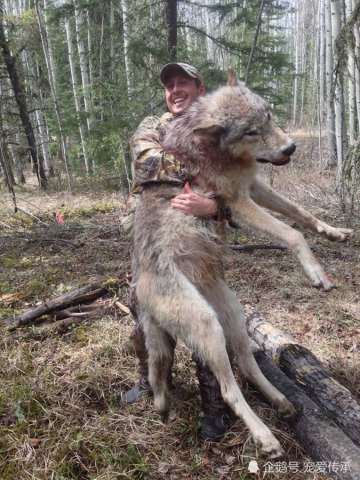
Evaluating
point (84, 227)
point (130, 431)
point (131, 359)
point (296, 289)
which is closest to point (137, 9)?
point (84, 227)

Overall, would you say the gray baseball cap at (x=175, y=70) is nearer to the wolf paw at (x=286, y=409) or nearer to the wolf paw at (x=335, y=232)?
the wolf paw at (x=335, y=232)

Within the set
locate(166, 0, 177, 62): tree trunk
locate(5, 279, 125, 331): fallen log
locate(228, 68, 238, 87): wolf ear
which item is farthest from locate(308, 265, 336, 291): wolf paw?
locate(166, 0, 177, 62): tree trunk

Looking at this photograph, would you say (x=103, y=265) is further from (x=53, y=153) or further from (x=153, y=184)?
(x=53, y=153)

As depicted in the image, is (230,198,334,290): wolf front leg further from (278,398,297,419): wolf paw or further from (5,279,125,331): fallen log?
(5,279,125,331): fallen log

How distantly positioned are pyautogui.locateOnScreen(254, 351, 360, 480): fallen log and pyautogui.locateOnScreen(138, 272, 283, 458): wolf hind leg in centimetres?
29

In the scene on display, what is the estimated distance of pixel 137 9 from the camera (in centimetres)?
985

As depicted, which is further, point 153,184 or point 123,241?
point 123,241

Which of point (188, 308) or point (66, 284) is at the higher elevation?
point (188, 308)

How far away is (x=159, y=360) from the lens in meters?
3.28

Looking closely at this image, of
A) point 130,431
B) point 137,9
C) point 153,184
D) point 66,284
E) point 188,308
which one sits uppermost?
point 137,9

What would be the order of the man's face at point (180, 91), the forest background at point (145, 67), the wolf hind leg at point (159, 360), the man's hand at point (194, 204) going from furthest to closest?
the forest background at point (145, 67) → the man's face at point (180, 91) → the wolf hind leg at point (159, 360) → the man's hand at point (194, 204)

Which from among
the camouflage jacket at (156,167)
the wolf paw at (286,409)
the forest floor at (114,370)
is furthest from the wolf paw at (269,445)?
the camouflage jacket at (156,167)

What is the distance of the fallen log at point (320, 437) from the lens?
8.48 ft

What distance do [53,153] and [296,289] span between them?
15.9 metres
